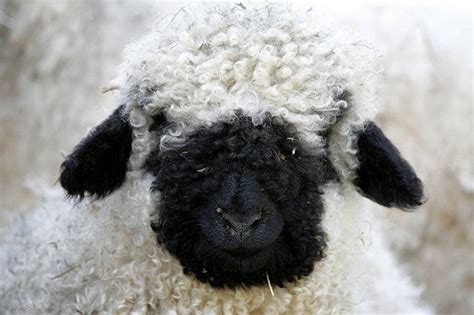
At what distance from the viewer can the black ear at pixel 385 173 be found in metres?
3.58

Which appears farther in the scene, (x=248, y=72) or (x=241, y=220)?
(x=248, y=72)

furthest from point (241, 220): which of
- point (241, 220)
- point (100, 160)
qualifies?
point (100, 160)

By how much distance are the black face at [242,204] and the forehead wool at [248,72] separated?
9cm

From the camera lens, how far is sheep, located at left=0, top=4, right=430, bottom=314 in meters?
3.20

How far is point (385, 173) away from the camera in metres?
3.61

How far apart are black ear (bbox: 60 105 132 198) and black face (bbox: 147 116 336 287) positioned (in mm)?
233

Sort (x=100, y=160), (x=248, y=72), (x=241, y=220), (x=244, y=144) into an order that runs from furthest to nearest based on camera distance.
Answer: (x=100, y=160) → (x=248, y=72) → (x=244, y=144) → (x=241, y=220)

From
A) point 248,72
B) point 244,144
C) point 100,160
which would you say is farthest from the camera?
point 100,160

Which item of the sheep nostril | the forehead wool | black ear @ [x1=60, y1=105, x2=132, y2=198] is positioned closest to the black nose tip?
the sheep nostril

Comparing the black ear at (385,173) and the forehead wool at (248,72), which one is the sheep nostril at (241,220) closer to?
the forehead wool at (248,72)

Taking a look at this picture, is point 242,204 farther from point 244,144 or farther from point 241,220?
point 244,144

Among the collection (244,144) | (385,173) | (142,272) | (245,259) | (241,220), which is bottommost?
(142,272)

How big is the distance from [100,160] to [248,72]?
70 cm

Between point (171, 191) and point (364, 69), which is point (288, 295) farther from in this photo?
point (364, 69)
